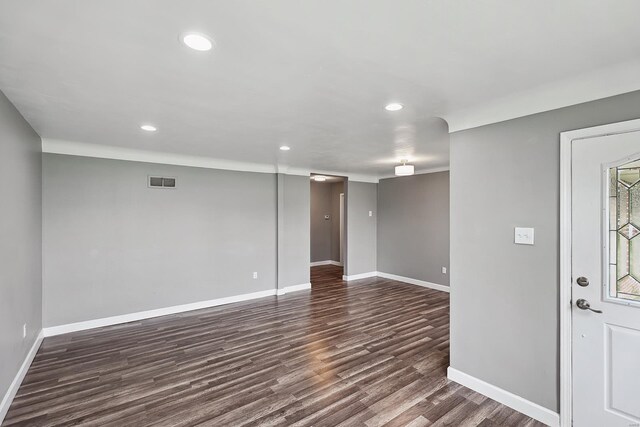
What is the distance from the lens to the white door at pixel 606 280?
1.87 m

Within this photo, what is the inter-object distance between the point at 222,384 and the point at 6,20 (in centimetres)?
281

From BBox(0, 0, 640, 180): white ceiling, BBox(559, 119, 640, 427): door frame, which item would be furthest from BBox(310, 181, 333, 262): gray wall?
BBox(559, 119, 640, 427): door frame

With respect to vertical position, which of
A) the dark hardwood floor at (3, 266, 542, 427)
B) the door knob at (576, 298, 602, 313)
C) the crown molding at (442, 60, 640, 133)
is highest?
the crown molding at (442, 60, 640, 133)

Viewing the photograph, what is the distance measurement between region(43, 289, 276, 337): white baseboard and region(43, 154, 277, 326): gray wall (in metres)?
0.07

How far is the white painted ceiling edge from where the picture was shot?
152 inches

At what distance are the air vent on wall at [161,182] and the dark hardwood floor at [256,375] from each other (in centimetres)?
197

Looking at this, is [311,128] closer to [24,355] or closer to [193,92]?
[193,92]

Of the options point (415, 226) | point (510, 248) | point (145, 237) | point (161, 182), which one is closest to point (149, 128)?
point (161, 182)

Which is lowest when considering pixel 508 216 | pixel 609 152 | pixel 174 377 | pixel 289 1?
pixel 174 377

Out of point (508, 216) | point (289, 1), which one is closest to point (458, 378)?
point (508, 216)

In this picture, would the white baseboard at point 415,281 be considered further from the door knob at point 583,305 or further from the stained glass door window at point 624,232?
the stained glass door window at point 624,232

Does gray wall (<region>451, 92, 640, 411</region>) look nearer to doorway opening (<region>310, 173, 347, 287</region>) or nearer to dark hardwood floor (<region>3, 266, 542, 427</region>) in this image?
dark hardwood floor (<region>3, 266, 542, 427</region>)

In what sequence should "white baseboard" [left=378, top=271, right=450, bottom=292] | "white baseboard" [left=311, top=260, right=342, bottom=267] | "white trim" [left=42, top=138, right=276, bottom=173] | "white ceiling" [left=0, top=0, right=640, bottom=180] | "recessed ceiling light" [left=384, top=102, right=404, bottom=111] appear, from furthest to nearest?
"white baseboard" [left=311, top=260, right=342, bottom=267], "white baseboard" [left=378, top=271, right=450, bottom=292], "white trim" [left=42, top=138, right=276, bottom=173], "recessed ceiling light" [left=384, top=102, right=404, bottom=111], "white ceiling" [left=0, top=0, right=640, bottom=180]

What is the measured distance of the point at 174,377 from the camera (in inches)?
113
